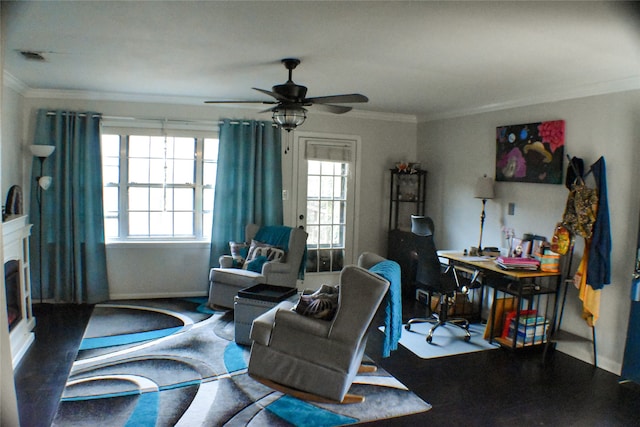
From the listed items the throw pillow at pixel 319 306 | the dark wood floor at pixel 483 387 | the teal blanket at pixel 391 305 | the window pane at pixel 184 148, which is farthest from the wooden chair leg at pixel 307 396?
the window pane at pixel 184 148

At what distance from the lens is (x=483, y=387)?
3.36m

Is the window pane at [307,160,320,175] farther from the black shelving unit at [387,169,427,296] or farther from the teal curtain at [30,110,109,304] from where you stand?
the teal curtain at [30,110,109,304]

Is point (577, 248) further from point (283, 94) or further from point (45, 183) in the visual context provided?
point (45, 183)

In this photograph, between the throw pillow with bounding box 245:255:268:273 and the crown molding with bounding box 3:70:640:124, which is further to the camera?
the throw pillow with bounding box 245:255:268:273

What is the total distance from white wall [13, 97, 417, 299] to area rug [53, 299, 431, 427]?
1144mm

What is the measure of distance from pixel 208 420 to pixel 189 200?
3.26 meters

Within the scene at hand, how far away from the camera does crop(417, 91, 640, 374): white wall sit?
3672 mm

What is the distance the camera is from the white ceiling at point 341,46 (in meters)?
2.36

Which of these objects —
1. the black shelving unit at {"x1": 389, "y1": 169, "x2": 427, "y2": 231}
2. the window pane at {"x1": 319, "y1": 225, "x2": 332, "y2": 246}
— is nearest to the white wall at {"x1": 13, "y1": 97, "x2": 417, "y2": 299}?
the black shelving unit at {"x1": 389, "y1": 169, "x2": 427, "y2": 231}

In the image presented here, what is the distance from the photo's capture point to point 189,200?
5555 millimetres

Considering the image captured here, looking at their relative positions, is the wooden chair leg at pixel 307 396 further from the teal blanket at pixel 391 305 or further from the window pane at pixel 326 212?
the window pane at pixel 326 212

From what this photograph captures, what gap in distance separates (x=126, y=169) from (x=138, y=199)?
0.37m

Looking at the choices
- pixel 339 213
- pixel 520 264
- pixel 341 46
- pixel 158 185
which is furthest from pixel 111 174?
pixel 520 264

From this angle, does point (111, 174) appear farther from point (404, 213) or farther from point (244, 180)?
point (404, 213)
